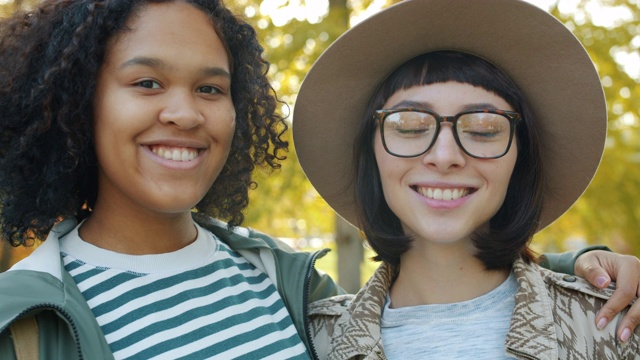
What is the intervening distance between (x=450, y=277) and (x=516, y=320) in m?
0.29

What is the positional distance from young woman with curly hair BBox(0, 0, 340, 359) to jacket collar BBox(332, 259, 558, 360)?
170 mm

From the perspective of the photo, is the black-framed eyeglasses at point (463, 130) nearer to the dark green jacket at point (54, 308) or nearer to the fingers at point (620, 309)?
the fingers at point (620, 309)

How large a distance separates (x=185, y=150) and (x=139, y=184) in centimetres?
18

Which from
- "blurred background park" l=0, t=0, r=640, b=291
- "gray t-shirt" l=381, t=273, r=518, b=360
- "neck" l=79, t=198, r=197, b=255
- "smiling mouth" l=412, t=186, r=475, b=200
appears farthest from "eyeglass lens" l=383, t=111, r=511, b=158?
"blurred background park" l=0, t=0, r=640, b=291

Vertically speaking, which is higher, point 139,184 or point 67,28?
point 67,28

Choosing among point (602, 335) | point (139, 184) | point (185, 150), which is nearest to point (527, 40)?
point (602, 335)

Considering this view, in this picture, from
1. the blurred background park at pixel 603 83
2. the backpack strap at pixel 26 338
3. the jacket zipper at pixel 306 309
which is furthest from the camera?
the blurred background park at pixel 603 83

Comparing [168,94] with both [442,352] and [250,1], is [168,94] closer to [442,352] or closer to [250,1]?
[442,352]

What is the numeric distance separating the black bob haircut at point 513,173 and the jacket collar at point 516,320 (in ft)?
0.31

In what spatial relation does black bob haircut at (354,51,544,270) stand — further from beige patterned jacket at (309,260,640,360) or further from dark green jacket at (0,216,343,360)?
dark green jacket at (0,216,343,360)

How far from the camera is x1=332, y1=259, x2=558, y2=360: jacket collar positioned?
2.09 meters

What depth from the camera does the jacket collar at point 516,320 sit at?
209 centimetres

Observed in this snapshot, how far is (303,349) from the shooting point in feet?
7.54

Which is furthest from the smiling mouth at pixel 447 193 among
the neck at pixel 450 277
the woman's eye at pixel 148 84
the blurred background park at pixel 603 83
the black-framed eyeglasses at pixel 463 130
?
the blurred background park at pixel 603 83
